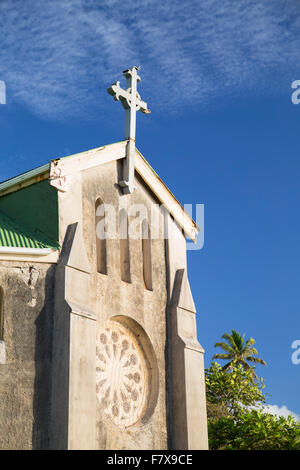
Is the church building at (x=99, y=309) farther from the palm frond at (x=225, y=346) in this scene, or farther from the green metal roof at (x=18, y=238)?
the palm frond at (x=225, y=346)

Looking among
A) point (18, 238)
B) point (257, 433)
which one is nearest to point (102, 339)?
point (18, 238)

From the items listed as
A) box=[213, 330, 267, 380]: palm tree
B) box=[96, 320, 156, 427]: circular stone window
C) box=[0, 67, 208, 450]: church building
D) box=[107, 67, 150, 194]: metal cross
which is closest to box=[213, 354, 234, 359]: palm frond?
box=[213, 330, 267, 380]: palm tree

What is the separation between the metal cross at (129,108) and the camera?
57.9 ft

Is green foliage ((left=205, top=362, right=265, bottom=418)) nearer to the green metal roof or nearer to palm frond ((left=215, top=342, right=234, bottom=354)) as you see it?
palm frond ((left=215, top=342, right=234, bottom=354))

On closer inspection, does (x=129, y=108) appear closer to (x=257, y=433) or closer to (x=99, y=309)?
(x=99, y=309)

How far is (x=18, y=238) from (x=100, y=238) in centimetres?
251

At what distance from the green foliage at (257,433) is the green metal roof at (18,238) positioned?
9987 mm

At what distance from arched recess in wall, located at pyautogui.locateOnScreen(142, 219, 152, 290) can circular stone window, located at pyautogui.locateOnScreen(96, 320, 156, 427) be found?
1646mm

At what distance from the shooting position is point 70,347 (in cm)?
1373

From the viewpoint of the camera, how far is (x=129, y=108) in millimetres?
18578

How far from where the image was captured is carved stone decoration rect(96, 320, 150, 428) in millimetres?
15281

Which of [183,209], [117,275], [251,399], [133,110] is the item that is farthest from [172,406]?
[251,399]

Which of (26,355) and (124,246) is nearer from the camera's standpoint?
(26,355)

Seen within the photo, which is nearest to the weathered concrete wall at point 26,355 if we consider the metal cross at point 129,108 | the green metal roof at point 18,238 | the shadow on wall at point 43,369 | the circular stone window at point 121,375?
the shadow on wall at point 43,369
